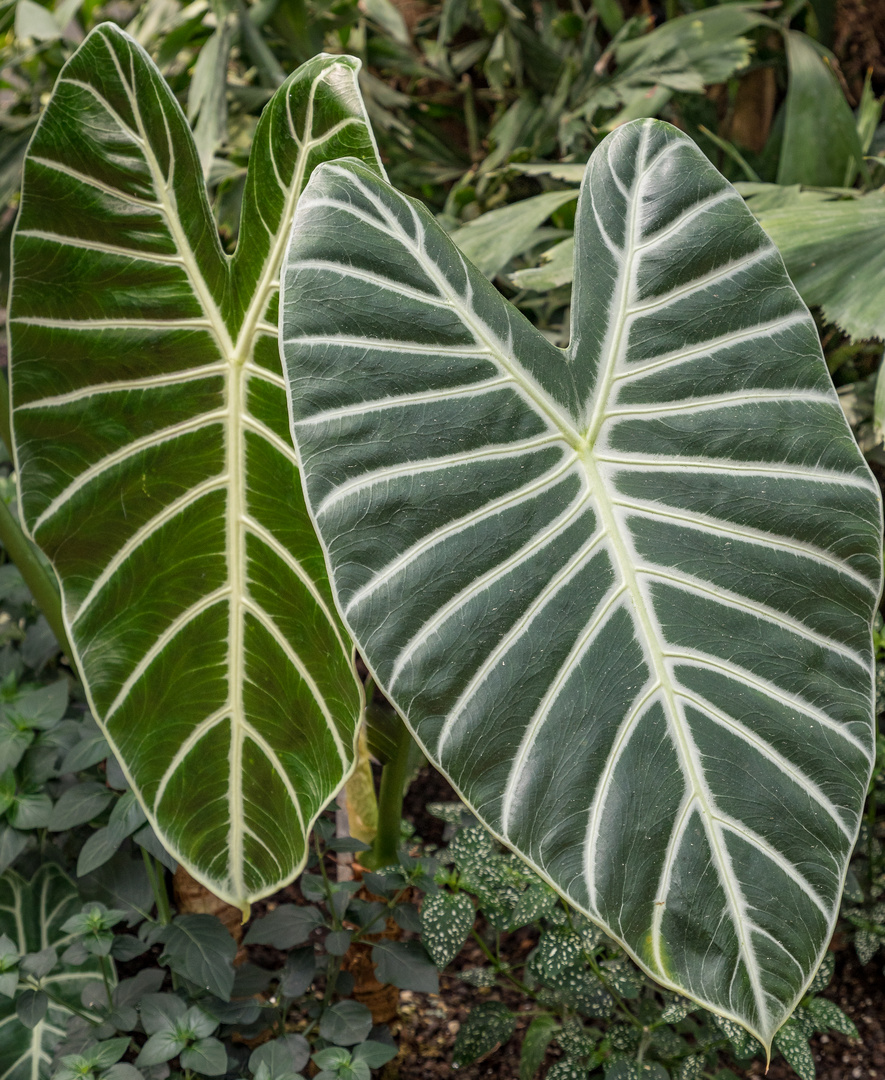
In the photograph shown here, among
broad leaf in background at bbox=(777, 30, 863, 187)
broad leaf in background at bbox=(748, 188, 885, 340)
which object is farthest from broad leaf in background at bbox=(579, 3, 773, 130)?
broad leaf in background at bbox=(748, 188, 885, 340)

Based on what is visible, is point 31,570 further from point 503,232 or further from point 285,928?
point 503,232

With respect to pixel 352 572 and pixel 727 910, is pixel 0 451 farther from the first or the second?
pixel 727 910

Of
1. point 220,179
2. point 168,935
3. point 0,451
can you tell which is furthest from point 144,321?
point 220,179

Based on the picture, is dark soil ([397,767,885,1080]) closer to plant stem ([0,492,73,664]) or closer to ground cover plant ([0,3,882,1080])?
ground cover plant ([0,3,882,1080])

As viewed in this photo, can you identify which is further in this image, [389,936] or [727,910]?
[389,936]

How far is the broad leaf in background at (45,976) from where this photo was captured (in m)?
0.99

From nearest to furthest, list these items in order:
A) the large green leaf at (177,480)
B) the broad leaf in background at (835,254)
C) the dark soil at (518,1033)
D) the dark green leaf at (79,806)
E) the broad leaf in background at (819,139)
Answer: the large green leaf at (177,480), the dark green leaf at (79,806), the broad leaf in background at (835,254), the dark soil at (518,1033), the broad leaf in background at (819,139)

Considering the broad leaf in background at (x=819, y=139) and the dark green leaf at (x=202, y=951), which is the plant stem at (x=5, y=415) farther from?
the broad leaf in background at (x=819, y=139)

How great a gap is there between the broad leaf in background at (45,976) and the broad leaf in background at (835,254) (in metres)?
1.15

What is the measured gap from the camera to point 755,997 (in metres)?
0.54

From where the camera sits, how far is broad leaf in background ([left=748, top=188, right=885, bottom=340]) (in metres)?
1.11

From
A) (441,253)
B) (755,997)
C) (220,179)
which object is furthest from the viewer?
(220,179)

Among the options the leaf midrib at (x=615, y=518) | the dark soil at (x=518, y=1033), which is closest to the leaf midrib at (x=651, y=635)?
the leaf midrib at (x=615, y=518)

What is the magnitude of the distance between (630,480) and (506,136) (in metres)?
1.59
